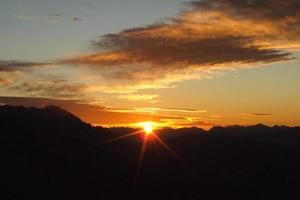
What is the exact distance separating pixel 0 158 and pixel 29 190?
25.2m

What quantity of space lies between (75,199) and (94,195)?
470 inches

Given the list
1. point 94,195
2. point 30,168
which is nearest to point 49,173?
point 30,168

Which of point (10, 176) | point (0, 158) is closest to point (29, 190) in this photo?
point (10, 176)

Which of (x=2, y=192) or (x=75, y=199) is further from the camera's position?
(x=75, y=199)

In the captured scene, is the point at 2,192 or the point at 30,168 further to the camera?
the point at 30,168

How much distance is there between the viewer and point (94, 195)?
199375mm

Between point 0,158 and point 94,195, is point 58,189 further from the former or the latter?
point 0,158

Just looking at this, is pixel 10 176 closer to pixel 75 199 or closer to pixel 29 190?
pixel 29 190

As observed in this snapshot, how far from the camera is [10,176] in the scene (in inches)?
7338

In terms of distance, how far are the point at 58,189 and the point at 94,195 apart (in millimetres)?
16591

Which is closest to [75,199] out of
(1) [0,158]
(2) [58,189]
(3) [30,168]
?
(2) [58,189]

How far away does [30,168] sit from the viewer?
196125mm

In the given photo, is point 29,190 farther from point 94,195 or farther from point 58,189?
point 94,195

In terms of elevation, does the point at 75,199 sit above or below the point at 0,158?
below
